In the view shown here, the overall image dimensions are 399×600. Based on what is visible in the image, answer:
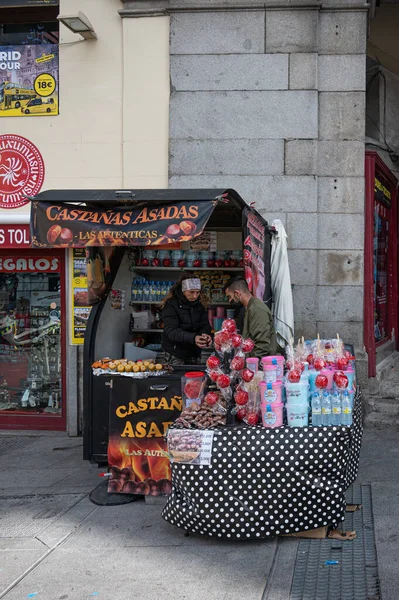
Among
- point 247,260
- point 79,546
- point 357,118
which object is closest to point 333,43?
point 357,118

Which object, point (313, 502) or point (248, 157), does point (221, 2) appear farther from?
point (313, 502)

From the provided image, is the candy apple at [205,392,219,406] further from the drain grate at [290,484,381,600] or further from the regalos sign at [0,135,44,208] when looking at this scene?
the regalos sign at [0,135,44,208]

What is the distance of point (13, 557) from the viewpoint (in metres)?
4.87

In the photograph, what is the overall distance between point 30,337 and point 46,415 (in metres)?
1.04

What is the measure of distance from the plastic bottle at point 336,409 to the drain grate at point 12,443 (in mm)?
4402

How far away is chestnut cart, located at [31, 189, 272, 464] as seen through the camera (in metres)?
5.62

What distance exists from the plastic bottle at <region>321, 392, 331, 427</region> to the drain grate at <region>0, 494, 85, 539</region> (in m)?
2.38

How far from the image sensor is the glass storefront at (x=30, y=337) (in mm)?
8828

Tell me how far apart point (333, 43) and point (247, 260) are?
351cm

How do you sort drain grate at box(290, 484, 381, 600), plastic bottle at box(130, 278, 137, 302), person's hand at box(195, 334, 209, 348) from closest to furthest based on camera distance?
drain grate at box(290, 484, 381, 600), person's hand at box(195, 334, 209, 348), plastic bottle at box(130, 278, 137, 302)

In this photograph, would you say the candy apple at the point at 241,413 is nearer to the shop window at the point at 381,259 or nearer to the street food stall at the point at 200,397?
the street food stall at the point at 200,397

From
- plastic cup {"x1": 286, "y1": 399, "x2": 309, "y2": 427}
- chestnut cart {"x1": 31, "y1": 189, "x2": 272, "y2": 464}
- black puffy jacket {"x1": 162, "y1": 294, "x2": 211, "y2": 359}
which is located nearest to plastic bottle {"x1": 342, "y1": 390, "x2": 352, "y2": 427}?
plastic cup {"x1": 286, "y1": 399, "x2": 309, "y2": 427}

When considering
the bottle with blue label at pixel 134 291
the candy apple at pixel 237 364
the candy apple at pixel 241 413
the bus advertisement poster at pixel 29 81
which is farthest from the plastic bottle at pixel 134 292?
the candy apple at pixel 241 413

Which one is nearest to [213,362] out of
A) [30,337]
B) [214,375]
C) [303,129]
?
[214,375]
